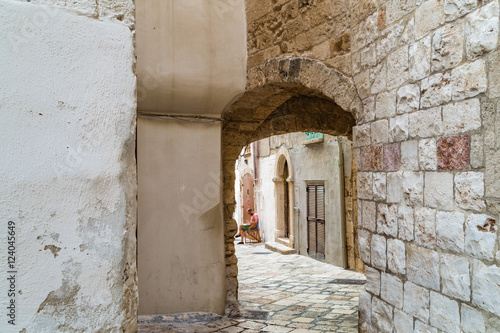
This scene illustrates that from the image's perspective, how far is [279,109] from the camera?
6.45 metres

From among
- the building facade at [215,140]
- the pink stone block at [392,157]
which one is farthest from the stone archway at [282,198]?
the pink stone block at [392,157]

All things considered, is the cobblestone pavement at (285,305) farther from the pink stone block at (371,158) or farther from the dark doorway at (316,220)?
the pink stone block at (371,158)

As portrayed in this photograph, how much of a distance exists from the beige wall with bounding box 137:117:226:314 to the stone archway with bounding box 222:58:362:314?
0.52 meters

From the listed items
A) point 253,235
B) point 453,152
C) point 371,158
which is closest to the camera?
point 453,152

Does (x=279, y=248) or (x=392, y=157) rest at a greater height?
(x=392, y=157)

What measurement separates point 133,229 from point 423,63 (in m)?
2.30

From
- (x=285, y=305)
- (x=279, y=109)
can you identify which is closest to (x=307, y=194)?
(x=279, y=109)

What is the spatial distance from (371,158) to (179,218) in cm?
250

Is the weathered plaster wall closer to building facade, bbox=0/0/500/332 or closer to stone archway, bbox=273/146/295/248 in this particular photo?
building facade, bbox=0/0/500/332

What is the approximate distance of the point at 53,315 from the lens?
1104mm

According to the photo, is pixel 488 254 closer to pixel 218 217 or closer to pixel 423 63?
pixel 423 63

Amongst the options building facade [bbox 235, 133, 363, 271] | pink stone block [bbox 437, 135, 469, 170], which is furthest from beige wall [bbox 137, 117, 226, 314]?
building facade [bbox 235, 133, 363, 271]

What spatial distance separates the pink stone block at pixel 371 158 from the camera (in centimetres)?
329

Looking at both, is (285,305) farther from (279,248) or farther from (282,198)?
(282,198)
